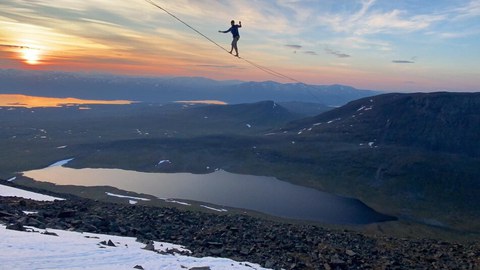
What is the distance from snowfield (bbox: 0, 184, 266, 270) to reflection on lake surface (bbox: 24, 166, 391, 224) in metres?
73.4

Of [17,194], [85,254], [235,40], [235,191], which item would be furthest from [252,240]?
[235,191]

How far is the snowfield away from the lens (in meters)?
16.0

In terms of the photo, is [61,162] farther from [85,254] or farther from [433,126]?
[433,126]

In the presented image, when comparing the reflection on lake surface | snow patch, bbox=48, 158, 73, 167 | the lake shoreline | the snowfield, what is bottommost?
snow patch, bbox=48, 158, 73, 167

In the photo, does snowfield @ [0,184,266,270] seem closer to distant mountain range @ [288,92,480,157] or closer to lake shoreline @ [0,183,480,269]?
lake shoreline @ [0,183,480,269]

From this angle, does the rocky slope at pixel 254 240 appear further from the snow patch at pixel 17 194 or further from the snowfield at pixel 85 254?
the snow patch at pixel 17 194

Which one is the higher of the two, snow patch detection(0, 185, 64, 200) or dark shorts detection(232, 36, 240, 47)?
dark shorts detection(232, 36, 240, 47)

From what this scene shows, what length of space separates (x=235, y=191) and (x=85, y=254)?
102209 mm

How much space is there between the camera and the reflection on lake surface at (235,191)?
98.6 meters

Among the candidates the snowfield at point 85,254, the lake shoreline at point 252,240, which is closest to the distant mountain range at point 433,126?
the lake shoreline at point 252,240

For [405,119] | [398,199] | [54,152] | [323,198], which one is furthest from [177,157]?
[405,119]

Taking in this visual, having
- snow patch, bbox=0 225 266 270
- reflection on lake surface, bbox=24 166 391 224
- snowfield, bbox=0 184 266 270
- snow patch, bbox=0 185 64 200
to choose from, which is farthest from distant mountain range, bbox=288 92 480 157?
snow patch, bbox=0 225 266 270

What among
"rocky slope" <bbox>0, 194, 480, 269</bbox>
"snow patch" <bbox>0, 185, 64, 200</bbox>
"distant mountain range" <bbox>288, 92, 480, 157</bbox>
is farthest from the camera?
"distant mountain range" <bbox>288, 92, 480, 157</bbox>

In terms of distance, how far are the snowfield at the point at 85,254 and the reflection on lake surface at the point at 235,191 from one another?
241 ft
